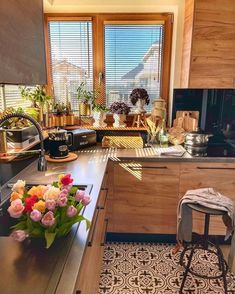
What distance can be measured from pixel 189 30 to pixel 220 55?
1.21ft

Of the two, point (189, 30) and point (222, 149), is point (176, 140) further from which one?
point (189, 30)

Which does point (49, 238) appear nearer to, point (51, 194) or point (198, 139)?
point (51, 194)

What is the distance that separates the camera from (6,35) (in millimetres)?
819

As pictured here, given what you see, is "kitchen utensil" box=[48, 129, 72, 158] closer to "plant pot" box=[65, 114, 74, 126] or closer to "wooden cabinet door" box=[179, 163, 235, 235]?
"plant pot" box=[65, 114, 74, 126]

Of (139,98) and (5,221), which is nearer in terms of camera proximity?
(5,221)

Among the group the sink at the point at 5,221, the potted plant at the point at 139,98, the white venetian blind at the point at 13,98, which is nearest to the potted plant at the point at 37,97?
the white venetian blind at the point at 13,98

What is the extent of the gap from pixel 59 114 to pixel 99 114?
429mm

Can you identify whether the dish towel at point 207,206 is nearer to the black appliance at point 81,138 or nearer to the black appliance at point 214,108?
the black appliance at point 214,108

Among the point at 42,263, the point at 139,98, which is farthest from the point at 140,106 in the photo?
the point at 42,263

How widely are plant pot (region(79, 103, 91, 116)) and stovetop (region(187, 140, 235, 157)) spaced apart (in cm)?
117

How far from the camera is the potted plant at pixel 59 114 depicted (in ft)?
8.63

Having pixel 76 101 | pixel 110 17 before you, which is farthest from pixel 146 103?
pixel 110 17

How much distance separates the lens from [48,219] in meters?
0.88

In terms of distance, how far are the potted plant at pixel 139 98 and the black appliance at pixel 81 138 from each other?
56 cm
